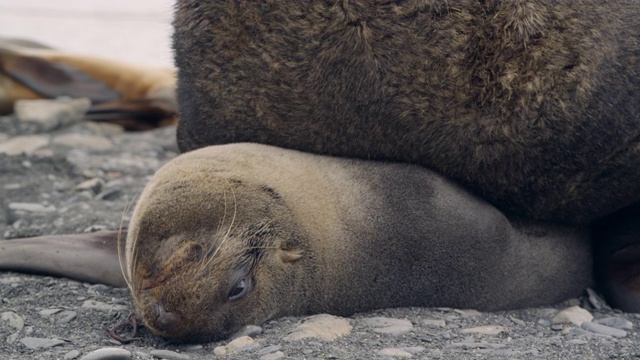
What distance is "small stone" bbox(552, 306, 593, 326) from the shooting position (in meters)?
3.96

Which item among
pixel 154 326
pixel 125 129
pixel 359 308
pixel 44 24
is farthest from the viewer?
pixel 44 24

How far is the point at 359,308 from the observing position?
385cm

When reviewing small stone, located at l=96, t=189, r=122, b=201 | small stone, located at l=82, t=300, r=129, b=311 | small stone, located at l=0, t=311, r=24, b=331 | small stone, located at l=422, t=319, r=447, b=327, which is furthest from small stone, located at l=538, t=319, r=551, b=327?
small stone, located at l=96, t=189, r=122, b=201

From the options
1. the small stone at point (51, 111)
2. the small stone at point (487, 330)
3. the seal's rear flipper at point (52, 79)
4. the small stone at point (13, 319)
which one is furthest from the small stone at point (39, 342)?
the seal's rear flipper at point (52, 79)

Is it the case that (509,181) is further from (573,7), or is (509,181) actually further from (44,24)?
(44,24)

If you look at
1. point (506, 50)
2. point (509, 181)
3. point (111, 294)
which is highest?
point (506, 50)

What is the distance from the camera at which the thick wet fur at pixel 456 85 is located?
12.8 ft

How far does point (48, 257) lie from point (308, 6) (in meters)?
1.35

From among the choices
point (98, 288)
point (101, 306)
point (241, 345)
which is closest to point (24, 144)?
point (98, 288)

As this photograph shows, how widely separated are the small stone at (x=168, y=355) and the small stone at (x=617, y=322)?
1538mm

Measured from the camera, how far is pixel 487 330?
3732mm

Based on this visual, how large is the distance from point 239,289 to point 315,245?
0.34 meters

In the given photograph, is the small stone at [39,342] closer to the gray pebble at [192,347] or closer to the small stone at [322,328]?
the gray pebble at [192,347]

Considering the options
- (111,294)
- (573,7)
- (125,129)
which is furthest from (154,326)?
(125,129)
